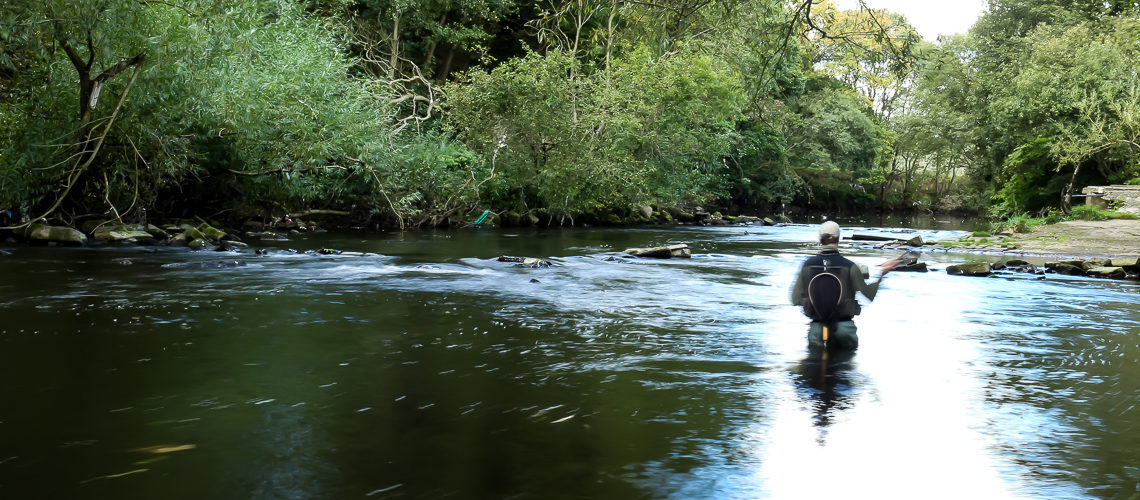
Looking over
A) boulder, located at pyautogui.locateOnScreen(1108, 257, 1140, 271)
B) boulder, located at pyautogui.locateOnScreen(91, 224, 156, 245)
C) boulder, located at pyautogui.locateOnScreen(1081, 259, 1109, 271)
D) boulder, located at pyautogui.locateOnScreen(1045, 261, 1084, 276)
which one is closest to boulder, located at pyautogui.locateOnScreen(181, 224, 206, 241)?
boulder, located at pyautogui.locateOnScreen(91, 224, 156, 245)

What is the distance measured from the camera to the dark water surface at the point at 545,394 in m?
5.22

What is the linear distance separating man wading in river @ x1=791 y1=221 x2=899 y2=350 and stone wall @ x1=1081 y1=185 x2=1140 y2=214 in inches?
967

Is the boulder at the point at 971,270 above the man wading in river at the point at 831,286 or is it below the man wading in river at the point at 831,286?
below

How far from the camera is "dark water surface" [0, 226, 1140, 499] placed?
5.22 meters

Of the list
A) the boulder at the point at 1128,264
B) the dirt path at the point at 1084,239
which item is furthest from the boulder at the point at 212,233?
the dirt path at the point at 1084,239

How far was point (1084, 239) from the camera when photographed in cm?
2472

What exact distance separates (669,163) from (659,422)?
107 ft

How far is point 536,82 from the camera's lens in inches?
1244

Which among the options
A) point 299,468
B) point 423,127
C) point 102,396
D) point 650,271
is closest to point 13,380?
point 102,396

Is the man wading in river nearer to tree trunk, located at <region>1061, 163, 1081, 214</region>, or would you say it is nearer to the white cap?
the white cap

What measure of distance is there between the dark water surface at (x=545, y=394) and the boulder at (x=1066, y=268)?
333cm

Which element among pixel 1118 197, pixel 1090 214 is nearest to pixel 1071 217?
pixel 1090 214

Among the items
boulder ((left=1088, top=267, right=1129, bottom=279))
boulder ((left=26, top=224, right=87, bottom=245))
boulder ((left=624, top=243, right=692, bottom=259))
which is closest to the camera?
boulder ((left=1088, top=267, right=1129, bottom=279))

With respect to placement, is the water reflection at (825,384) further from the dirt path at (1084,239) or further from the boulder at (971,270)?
the dirt path at (1084,239)
